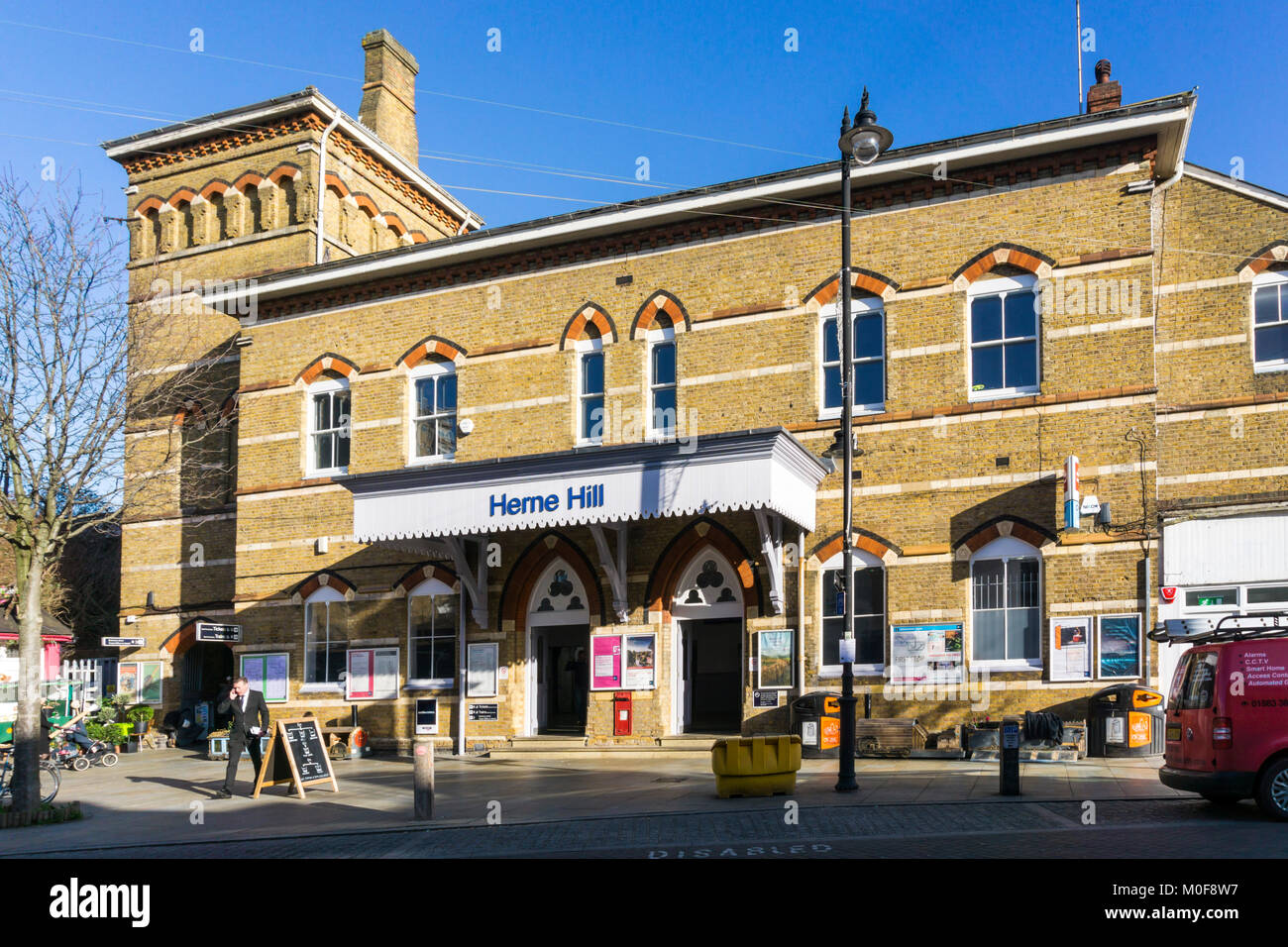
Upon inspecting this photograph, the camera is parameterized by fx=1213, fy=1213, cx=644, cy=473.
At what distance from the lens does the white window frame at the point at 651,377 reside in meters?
21.6

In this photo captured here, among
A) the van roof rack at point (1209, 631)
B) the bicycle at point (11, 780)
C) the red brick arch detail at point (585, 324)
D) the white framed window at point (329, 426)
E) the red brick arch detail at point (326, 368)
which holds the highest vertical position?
the red brick arch detail at point (585, 324)

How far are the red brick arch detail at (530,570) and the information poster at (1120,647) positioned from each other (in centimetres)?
878

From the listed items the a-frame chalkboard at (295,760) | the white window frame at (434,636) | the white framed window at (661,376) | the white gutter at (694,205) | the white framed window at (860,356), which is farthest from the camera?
the white window frame at (434,636)

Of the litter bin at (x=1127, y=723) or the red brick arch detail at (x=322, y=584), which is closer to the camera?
the litter bin at (x=1127, y=723)

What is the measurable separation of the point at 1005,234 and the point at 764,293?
13.4 feet

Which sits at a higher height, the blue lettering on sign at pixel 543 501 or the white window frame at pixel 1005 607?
the blue lettering on sign at pixel 543 501

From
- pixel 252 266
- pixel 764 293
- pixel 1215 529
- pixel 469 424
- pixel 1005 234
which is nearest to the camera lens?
pixel 1215 529

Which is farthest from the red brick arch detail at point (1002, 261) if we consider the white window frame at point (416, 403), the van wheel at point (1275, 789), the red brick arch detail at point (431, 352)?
the white window frame at point (416, 403)

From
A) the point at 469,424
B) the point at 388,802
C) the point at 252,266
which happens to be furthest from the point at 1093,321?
the point at 252,266

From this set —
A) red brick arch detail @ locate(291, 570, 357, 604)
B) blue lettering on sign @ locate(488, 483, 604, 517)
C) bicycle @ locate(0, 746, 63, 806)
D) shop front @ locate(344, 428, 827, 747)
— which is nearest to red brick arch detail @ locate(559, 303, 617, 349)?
shop front @ locate(344, 428, 827, 747)

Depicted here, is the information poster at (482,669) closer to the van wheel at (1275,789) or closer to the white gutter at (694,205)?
the white gutter at (694,205)

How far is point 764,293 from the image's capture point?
2106 centimetres

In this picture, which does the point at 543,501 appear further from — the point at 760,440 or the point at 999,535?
the point at 999,535
